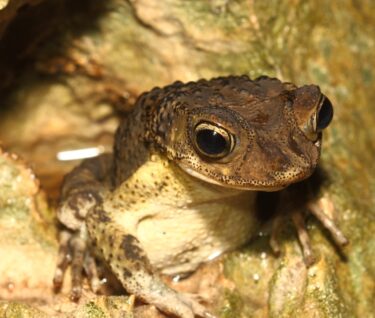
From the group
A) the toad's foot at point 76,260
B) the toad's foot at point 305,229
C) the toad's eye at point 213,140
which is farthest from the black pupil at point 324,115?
the toad's foot at point 76,260

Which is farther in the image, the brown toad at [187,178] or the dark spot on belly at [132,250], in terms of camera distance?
the dark spot on belly at [132,250]

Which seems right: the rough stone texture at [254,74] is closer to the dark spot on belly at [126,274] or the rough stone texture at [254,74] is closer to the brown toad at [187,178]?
the brown toad at [187,178]

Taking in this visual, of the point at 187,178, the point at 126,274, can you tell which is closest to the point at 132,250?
the point at 126,274

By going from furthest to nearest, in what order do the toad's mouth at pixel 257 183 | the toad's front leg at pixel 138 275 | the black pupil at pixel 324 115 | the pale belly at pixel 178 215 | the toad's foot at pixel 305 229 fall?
the toad's foot at pixel 305 229
the pale belly at pixel 178 215
the toad's front leg at pixel 138 275
the black pupil at pixel 324 115
the toad's mouth at pixel 257 183

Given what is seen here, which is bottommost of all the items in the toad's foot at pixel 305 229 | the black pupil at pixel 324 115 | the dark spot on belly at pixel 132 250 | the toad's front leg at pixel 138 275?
the toad's front leg at pixel 138 275

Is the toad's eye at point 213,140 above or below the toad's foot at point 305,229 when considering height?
above

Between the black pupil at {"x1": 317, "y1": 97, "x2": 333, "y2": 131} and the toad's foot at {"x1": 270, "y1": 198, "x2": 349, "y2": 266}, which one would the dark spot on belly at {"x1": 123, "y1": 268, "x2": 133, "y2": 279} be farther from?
the black pupil at {"x1": 317, "y1": 97, "x2": 333, "y2": 131}

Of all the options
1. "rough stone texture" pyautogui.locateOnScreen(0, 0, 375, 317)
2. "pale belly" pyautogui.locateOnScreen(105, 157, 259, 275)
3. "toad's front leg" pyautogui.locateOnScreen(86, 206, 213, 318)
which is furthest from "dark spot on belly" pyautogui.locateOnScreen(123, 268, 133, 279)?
"rough stone texture" pyautogui.locateOnScreen(0, 0, 375, 317)
